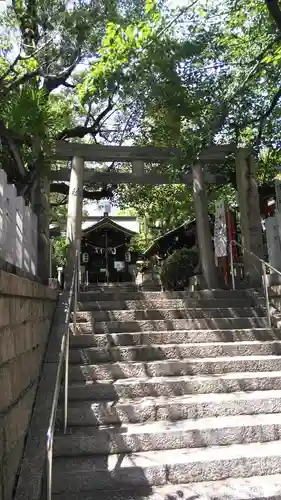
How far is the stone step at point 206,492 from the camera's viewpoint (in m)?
3.33

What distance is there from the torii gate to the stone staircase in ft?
9.30

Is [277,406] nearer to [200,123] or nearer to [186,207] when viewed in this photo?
[200,123]

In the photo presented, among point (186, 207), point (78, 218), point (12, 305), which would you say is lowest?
point (12, 305)

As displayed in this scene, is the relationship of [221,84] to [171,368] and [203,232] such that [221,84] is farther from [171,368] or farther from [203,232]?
[171,368]

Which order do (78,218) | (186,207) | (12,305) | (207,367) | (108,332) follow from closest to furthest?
1. (12,305)
2. (207,367)
3. (108,332)
4. (78,218)
5. (186,207)

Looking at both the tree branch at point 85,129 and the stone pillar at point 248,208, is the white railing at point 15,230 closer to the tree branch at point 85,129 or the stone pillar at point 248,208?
the stone pillar at point 248,208

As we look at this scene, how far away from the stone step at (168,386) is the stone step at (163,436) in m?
0.44

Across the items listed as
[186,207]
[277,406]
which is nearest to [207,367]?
[277,406]

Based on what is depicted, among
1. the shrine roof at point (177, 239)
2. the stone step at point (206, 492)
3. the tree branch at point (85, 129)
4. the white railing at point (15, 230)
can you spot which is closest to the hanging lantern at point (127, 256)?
the shrine roof at point (177, 239)

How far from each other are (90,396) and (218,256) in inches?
219

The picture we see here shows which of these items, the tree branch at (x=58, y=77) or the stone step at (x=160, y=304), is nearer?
the stone step at (x=160, y=304)

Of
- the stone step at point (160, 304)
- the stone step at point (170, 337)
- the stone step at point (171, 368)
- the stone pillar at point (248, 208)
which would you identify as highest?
the stone pillar at point (248, 208)

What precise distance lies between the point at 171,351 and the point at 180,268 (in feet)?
20.0

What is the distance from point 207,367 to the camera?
16.7ft
